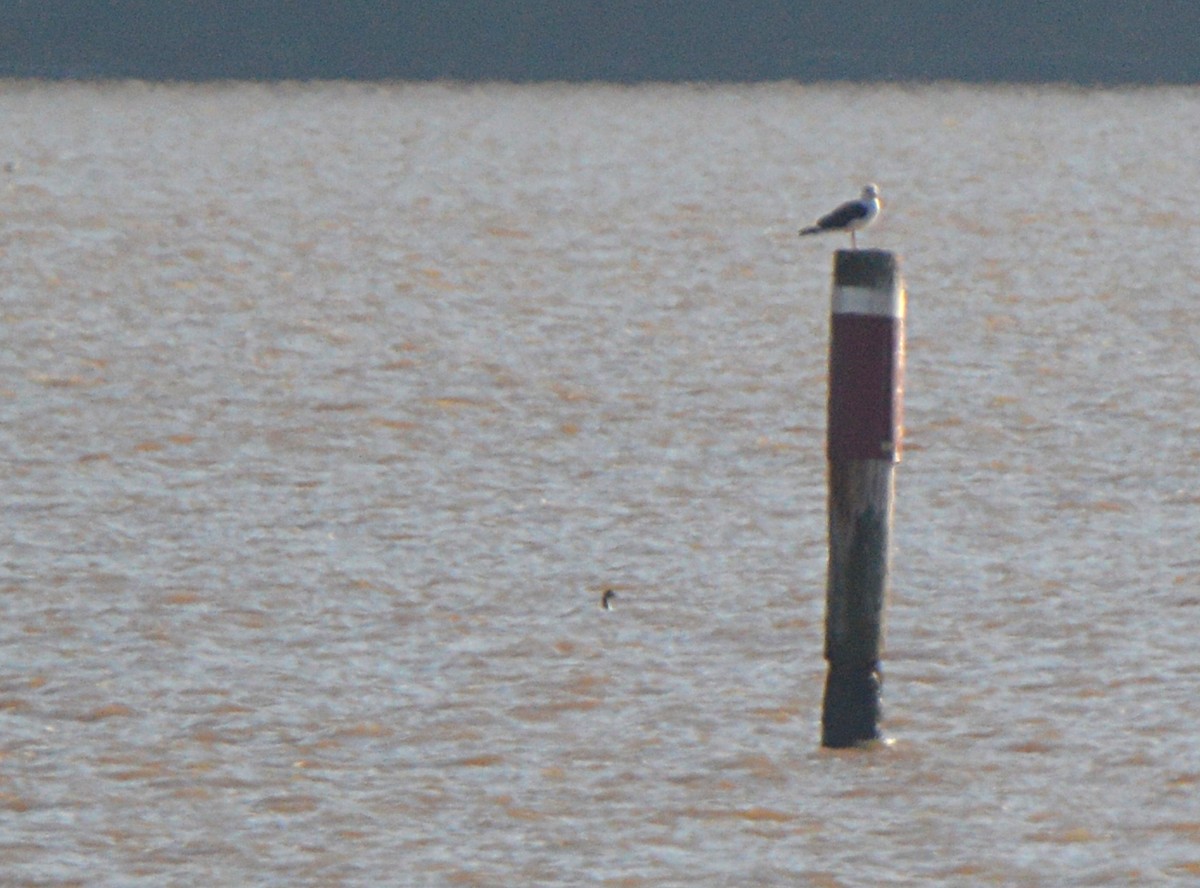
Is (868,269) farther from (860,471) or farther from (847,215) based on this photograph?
(847,215)

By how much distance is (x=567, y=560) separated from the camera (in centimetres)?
935

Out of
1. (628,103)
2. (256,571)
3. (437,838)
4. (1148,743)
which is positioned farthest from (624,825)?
(628,103)

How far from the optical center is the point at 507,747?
23.5 feet

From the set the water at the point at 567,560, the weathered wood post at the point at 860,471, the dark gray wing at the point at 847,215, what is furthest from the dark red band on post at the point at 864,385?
the dark gray wing at the point at 847,215

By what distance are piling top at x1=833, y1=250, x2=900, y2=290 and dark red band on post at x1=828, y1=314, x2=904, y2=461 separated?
8 cm

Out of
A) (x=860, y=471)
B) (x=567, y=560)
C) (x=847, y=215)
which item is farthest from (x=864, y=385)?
(x=567, y=560)

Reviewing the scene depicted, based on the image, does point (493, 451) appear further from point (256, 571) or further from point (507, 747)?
point (507, 747)

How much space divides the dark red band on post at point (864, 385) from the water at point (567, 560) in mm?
790

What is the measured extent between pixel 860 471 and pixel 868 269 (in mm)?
496

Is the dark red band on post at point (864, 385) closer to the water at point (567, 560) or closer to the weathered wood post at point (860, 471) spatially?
the weathered wood post at point (860, 471)

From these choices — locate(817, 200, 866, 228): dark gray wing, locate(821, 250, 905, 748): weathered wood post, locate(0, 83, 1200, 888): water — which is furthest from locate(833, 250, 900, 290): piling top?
locate(817, 200, 866, 228): dark gray wing

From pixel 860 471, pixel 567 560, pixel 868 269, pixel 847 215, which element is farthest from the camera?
pixel 567 560

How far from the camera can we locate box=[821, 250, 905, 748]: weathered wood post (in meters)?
6.82

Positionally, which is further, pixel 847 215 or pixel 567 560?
pixel 567 560
